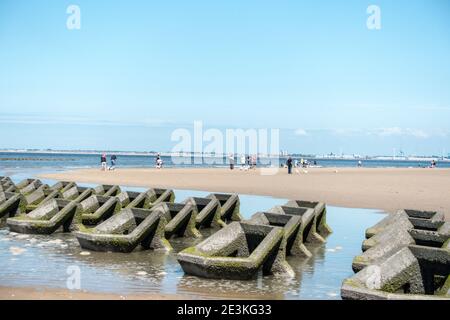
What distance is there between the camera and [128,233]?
46.3ft

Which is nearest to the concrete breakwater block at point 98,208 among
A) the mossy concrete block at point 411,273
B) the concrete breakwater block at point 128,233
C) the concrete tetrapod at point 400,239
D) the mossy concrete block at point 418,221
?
the concrete breakwater block at point 128,233

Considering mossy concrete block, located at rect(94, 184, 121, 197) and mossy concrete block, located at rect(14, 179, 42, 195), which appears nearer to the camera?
mossy concrete block, located at rect(94, 184, 121, 197)

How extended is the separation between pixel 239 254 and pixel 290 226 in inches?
60.2

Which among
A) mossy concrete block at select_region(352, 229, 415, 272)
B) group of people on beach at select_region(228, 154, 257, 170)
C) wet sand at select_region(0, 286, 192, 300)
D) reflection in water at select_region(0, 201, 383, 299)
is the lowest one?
group of people on beach at select_region(228, 154, 257, 170)

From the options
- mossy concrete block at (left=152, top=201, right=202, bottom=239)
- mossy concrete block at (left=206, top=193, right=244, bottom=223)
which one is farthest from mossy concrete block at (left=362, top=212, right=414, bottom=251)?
mossy concrete block at (left=206, top=193, right=244, bottom=223)

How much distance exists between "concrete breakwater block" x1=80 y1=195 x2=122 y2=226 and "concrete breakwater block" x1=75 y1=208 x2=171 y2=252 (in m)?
3.09

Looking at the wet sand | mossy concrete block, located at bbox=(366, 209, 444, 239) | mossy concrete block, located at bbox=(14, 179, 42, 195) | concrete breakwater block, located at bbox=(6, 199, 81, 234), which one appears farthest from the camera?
mossy concrete block, located at bbox=(14, 179, 42, 195)

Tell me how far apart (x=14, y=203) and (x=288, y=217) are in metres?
10.3

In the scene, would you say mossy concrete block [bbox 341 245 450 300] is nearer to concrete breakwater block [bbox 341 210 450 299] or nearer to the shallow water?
concrete breakwater block [bbox 341 210 450 299]

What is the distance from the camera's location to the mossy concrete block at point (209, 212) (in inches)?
664

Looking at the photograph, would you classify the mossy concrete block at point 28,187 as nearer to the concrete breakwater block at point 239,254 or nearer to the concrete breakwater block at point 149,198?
the concrete breakwater block at point 149,198

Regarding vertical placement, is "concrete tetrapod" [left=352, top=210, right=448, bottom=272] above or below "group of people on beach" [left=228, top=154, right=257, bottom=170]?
above

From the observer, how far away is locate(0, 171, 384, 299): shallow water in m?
9.48
